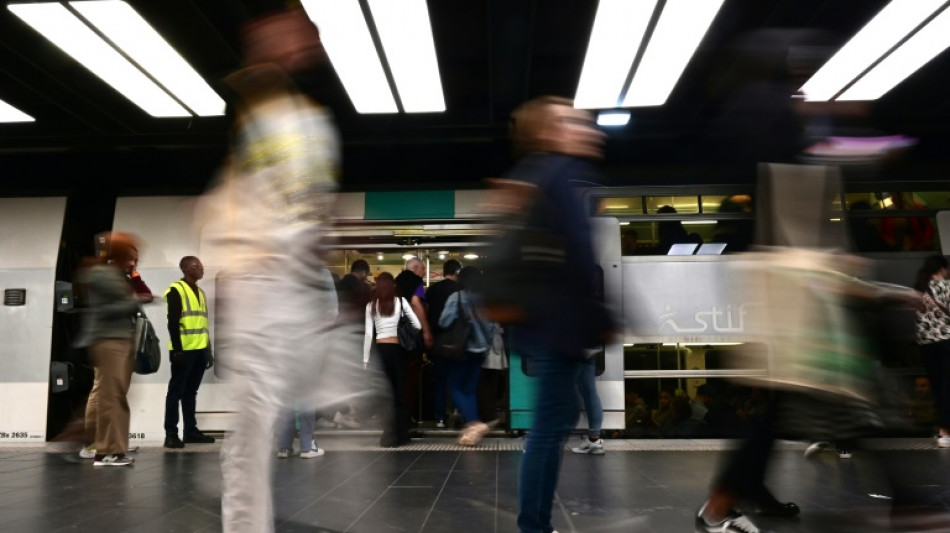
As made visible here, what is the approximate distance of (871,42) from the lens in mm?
5992

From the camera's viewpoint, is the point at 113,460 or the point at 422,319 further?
the point at 422,319

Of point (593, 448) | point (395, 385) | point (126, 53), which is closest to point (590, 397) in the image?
point (593, 448)

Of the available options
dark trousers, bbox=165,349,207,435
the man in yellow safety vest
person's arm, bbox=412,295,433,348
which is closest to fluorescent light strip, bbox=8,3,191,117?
the man in yellow safety vest

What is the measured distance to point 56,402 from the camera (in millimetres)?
8086

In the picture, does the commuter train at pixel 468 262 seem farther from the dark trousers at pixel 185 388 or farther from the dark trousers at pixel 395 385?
the dark trousers at pixel 395 385

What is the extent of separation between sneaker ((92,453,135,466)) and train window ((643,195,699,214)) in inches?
230

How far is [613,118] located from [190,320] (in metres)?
5.12

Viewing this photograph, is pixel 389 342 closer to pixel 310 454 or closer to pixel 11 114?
pixel 310 454

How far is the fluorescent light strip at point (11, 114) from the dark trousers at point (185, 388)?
3119 mm

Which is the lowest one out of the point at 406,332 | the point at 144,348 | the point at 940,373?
the point at 940,373

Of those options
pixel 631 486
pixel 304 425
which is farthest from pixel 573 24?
pixel 304 425

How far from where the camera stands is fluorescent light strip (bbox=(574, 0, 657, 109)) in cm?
545

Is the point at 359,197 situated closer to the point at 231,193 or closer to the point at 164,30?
the point at 164,30

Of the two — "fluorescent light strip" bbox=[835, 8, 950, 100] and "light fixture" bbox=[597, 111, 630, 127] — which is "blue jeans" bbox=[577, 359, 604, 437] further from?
"fluorescent light strip" bbox=[835, 8, 950, 100]
